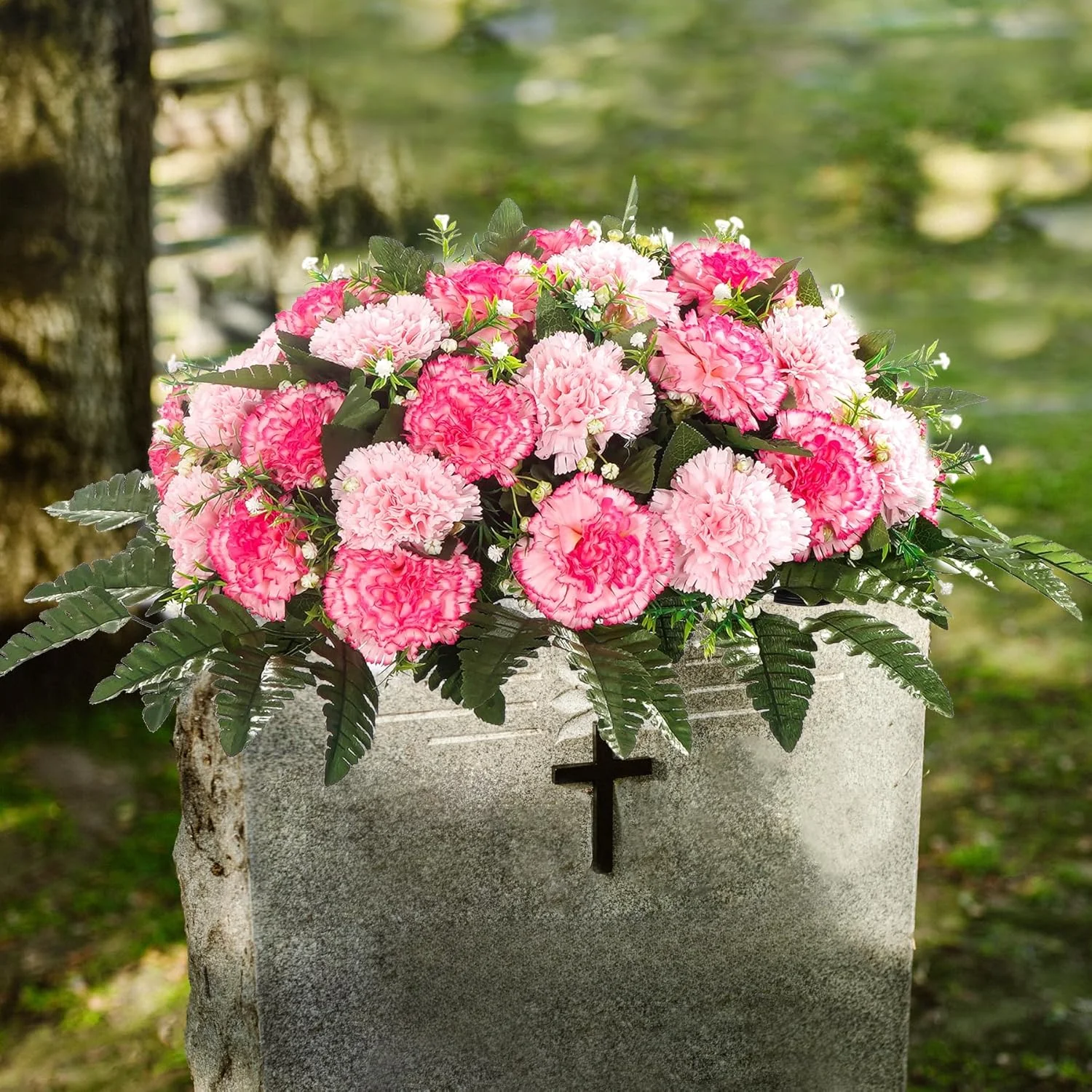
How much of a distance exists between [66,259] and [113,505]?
9.28 feet

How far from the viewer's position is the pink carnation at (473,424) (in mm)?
1708

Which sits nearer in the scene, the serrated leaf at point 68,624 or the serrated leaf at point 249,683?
the serrated leaf at point 249,683

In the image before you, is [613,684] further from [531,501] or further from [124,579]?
[124,579]

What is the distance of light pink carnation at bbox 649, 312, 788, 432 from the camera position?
1.82 metres

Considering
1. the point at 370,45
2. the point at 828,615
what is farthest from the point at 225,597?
the point at 370,45

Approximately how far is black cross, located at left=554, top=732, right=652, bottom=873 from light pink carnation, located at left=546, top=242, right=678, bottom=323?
746mm

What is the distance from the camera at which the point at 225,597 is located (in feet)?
6.31

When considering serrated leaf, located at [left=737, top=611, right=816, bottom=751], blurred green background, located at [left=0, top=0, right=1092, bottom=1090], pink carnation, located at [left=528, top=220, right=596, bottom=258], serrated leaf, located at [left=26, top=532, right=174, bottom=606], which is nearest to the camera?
serrated leaf, located at [left=737, top=611, right=816, bottom=751]

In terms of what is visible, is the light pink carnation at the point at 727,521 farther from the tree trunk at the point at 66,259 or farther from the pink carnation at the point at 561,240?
the tree trunk at the point at 66,259

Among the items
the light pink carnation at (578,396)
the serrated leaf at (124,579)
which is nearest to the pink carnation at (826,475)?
the light pink carnation at (578,396)

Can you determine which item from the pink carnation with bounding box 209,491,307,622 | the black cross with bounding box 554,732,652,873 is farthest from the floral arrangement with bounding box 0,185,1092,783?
the black cross with bounding box 554,732,652,873

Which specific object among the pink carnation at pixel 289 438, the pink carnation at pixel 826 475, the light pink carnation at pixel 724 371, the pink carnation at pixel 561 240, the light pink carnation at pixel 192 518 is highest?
the pink carnation at pixel 561 240

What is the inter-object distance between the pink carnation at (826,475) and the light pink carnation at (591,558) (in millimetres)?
261

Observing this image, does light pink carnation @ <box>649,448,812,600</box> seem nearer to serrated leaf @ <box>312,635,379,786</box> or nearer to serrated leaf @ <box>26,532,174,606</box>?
serrated leaf @ <box>312,635,379,786</box>
